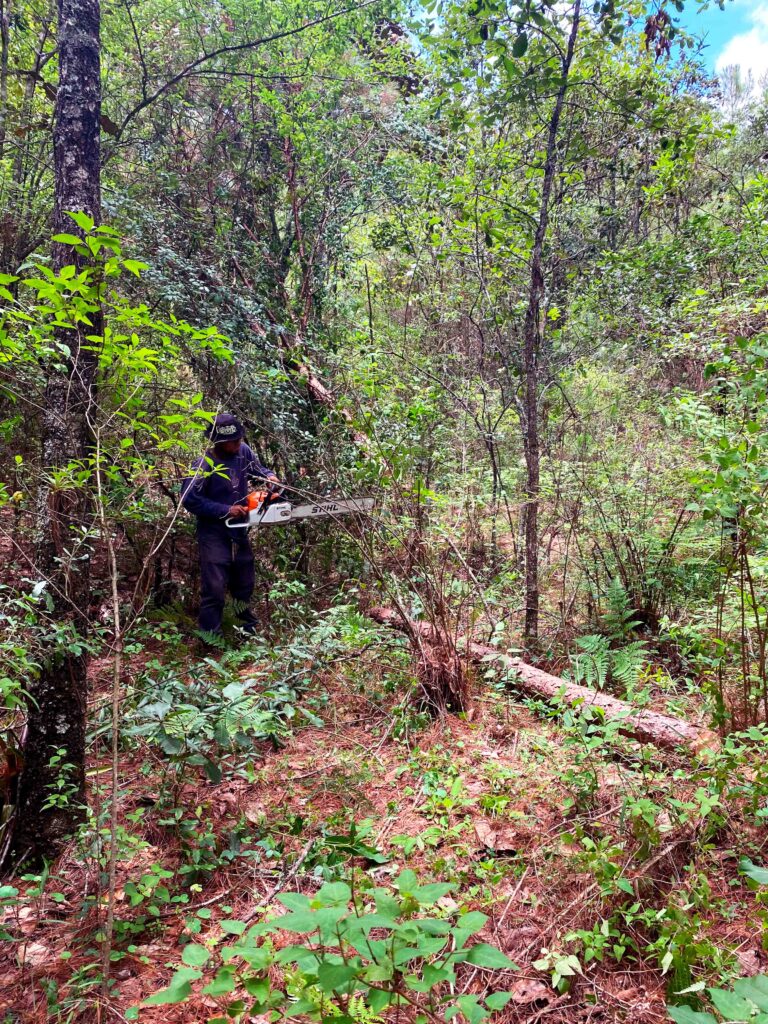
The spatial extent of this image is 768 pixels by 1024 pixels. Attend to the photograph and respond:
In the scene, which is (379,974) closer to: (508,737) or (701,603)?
(508,737)

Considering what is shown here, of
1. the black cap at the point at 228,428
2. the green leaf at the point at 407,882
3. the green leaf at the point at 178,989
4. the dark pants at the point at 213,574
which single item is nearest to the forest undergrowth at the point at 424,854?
the green leaf at the point at 178,989

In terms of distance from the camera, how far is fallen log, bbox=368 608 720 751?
3.27m

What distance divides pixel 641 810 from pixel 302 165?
7.52 metres

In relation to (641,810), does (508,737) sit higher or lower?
lower

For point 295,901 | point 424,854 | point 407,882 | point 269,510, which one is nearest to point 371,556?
point 269,510

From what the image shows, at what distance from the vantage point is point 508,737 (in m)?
3.79

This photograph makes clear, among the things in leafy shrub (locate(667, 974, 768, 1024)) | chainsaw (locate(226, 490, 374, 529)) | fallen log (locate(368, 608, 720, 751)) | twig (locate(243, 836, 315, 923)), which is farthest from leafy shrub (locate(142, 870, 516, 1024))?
chainsaw (locate(226, 490, 374, 529))

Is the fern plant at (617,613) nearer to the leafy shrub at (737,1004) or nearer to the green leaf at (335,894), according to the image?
the leafy shrub at (737,1004)

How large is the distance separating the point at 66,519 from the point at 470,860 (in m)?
2.50

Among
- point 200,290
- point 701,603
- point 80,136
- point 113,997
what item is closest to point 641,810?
point 113,997

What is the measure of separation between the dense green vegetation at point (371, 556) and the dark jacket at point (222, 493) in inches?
21.6

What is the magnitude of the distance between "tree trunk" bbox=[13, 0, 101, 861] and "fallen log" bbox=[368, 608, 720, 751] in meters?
2.21

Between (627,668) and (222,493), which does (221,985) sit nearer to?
(627,668)

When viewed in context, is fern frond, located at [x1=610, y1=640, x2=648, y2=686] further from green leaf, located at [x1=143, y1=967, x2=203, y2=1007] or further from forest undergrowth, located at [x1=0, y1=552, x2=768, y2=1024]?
green leaf, located at [x1=143, y1=967, x2=203, y2=1007]
